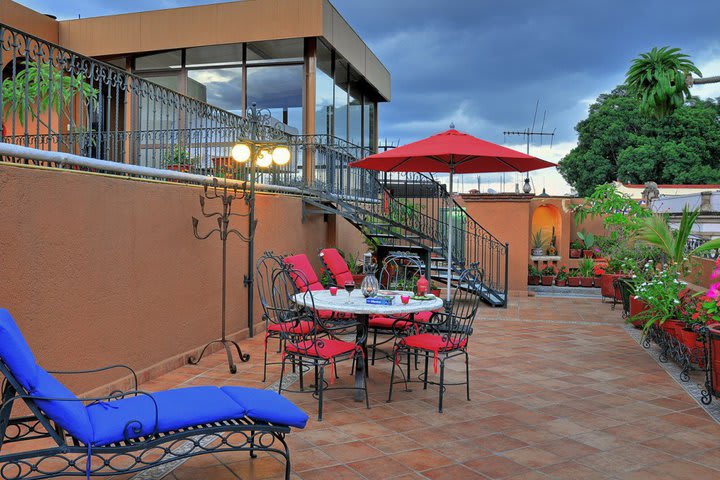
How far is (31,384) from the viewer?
2.73 meters

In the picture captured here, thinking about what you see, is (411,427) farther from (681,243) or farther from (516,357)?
(681,243)

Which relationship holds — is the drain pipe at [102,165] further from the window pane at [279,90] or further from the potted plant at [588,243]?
the potted plant at [588,243]

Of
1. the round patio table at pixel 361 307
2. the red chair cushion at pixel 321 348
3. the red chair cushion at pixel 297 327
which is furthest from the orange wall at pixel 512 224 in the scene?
the red chair cushion at pixel 321 348

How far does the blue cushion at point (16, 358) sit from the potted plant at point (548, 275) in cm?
1254

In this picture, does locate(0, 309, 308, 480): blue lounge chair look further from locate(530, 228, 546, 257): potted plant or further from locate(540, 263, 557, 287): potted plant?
locate(530, 228, 546, 257): potted plant

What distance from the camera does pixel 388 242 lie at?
10984mm

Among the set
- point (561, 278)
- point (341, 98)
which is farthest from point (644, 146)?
point (341, 98)

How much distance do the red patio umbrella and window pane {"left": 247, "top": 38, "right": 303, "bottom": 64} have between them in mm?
5766

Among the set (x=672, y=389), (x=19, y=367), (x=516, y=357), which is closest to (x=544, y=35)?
(x=516, y=357)

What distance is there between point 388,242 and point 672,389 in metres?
6.14

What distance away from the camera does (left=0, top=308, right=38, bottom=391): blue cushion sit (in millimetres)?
2665

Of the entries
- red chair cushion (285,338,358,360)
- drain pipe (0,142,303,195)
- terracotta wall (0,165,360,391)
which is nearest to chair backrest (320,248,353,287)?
terracotta wall (0,165,360,391)

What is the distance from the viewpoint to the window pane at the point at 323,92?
504 inches

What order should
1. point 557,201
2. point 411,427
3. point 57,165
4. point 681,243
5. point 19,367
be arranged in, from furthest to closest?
point 557,201 < point 681,243 < point 57,165 < point 411,427 < point 19,367
